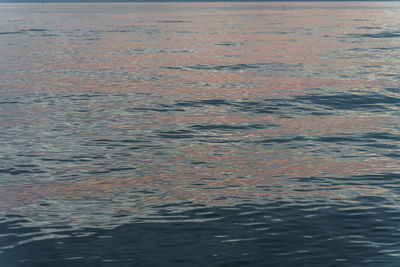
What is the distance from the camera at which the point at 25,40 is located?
64.9 metres

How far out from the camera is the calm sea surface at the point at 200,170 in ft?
36.9

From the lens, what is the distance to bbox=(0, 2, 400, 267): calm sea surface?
1125 centimetres

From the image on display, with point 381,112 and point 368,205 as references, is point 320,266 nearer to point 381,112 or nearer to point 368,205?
point 368,205

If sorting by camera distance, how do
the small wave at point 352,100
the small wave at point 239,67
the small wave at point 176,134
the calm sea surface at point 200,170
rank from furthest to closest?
the small wave at point 239,67 → the small wave at point 352,100 → the small wave at point 176,134 → the calm sea surface at point 200,170

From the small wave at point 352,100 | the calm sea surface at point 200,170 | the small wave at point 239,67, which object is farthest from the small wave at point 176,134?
the small wave at point 239,67

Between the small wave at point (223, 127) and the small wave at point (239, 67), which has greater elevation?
the small wave at point (239, 67)

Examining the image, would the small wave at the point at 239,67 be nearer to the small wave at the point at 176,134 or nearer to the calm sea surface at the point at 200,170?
the calm sea surface at the point at 200,170

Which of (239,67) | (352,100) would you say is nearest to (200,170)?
(352,100)

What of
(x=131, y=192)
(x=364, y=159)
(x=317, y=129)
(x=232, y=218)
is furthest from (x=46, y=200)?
(x=317, y=129)

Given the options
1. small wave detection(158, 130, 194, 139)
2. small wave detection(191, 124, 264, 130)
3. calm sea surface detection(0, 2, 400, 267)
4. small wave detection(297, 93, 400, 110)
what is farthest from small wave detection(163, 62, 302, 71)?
small wave detection(158, 130, 194, 139)

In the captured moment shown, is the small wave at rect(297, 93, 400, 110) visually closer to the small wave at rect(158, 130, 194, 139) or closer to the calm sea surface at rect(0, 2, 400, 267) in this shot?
the calm sea surface at rect(0, 2, 400, 267)

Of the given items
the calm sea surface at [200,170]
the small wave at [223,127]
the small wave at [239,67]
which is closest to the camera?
the calm sea surface at [200,170]

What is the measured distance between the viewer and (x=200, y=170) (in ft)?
52.6

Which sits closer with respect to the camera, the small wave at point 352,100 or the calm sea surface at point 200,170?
the calm sea surface at point 200,170
